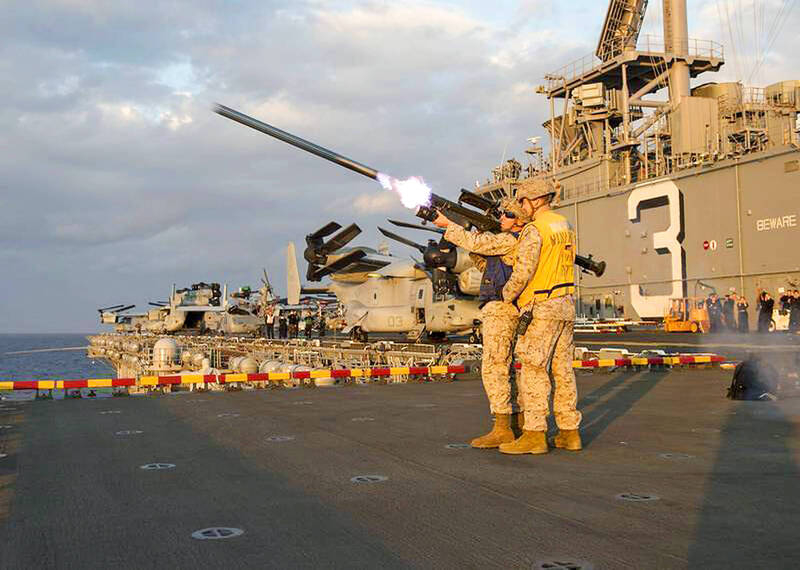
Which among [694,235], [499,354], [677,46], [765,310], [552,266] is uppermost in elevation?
[677,46]

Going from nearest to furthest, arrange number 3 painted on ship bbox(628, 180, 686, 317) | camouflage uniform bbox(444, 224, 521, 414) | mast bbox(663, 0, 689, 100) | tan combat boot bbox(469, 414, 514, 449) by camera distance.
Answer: tan combat boot bbox(469, 414, 514, 449)
camouflage uniform bbox(444, 224, 521, 414)
number 3 painted on ship bbox(628, 180, 686, 317)
mast bbox(663, 0, 689, 100)

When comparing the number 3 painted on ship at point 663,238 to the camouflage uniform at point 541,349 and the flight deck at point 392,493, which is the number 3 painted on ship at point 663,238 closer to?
the flight deck at point 392,493

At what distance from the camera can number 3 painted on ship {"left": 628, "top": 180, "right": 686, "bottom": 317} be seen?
45.4 meters

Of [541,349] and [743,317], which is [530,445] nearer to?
[541,349]

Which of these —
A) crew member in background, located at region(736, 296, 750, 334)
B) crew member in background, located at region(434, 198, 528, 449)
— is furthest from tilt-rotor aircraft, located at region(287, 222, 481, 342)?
crew member in background, located at region(434, 198, 528, 449)

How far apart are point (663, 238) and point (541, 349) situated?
142 feet

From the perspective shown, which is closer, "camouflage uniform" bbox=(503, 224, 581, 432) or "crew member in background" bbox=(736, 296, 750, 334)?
"camouflage uniform" bbox=(503, 224, 581, 432)

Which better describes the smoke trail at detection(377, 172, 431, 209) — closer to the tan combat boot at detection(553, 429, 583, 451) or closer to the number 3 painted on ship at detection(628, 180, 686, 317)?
the tan combat boot at detection(553, 429, 583, 451)

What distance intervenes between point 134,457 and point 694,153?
166 feet

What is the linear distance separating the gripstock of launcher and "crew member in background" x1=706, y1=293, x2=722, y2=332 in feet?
102

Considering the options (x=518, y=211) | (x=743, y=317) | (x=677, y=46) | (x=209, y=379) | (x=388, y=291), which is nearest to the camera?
(x=518, y=211)

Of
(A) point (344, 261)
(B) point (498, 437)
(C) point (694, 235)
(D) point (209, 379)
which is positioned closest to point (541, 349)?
(B) point (498, 437)

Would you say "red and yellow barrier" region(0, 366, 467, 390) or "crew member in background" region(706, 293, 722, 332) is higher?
"crew member in background" region(706, 293, 722, 332)

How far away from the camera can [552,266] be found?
720 centimetres
